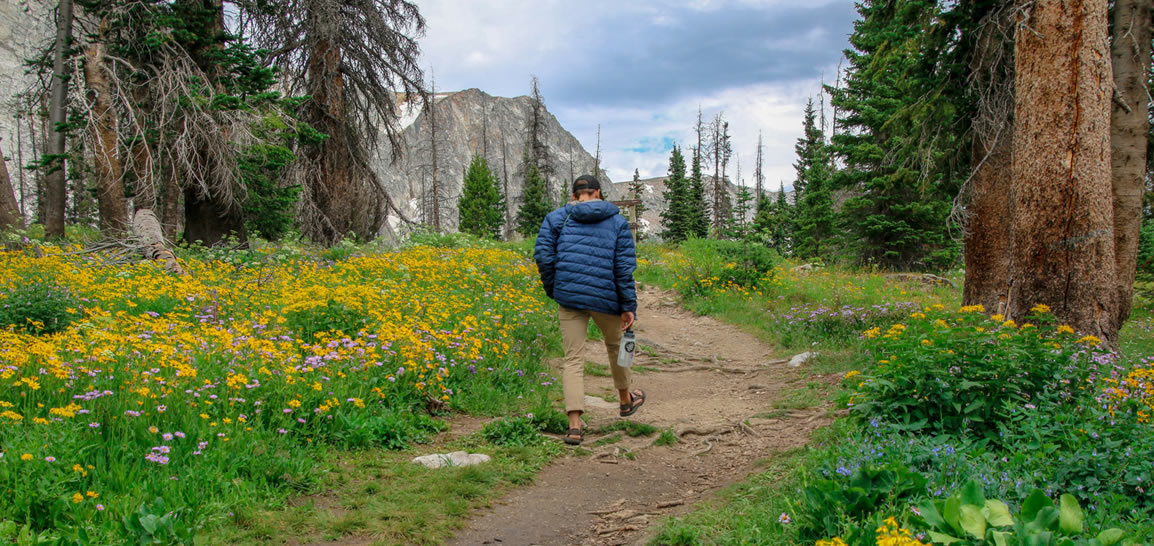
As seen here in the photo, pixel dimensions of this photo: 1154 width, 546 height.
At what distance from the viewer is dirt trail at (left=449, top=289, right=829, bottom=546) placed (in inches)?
142

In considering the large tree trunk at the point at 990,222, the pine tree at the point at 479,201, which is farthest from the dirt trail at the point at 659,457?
the pine tree at the point at 479,201

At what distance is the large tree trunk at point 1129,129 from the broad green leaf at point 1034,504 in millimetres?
6044

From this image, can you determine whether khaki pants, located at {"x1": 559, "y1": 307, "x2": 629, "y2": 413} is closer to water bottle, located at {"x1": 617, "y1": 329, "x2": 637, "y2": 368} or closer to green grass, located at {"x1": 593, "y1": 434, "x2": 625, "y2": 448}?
water bottle, located at {"x1": 617, "y1": 329, "x2": 637, "y2": 368}

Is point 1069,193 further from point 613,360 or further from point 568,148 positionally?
point 568,148

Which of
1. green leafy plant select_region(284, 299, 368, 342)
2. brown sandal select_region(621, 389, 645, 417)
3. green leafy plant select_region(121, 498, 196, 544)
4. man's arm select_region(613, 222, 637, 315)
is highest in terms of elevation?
man's arm select_region(613, 222, 637, 315)

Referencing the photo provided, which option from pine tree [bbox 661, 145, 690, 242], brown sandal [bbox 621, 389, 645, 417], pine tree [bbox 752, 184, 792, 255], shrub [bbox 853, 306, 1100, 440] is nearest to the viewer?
shrub [bbox 853, 306, 1100, 440]

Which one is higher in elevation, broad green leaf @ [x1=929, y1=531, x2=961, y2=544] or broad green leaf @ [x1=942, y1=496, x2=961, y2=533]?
broad green leaf @ [x1=942, y1=496, x2=961, y2=533]

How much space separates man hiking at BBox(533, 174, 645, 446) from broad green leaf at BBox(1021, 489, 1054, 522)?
309cm

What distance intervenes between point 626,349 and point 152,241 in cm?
878

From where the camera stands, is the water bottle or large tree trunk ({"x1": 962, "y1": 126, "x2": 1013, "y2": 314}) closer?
the water bottle

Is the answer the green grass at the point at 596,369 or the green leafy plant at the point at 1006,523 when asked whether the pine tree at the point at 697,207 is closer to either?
the green grass at the point at 596,369

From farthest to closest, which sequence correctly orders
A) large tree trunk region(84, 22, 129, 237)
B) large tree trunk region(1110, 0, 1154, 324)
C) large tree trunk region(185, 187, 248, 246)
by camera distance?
1. large tree trunk region(185, 187, 248, 246)
2. large tree trunk region(84, 22, 129, 237)
3. large tree trunk region(1110, 0, 1154, 324)

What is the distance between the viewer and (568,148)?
370ft

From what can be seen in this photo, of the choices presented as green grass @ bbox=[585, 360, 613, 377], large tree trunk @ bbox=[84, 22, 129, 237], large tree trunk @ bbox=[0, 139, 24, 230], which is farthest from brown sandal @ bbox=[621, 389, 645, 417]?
large tree trunk @ bbox=[0, 139, 24, 230]
